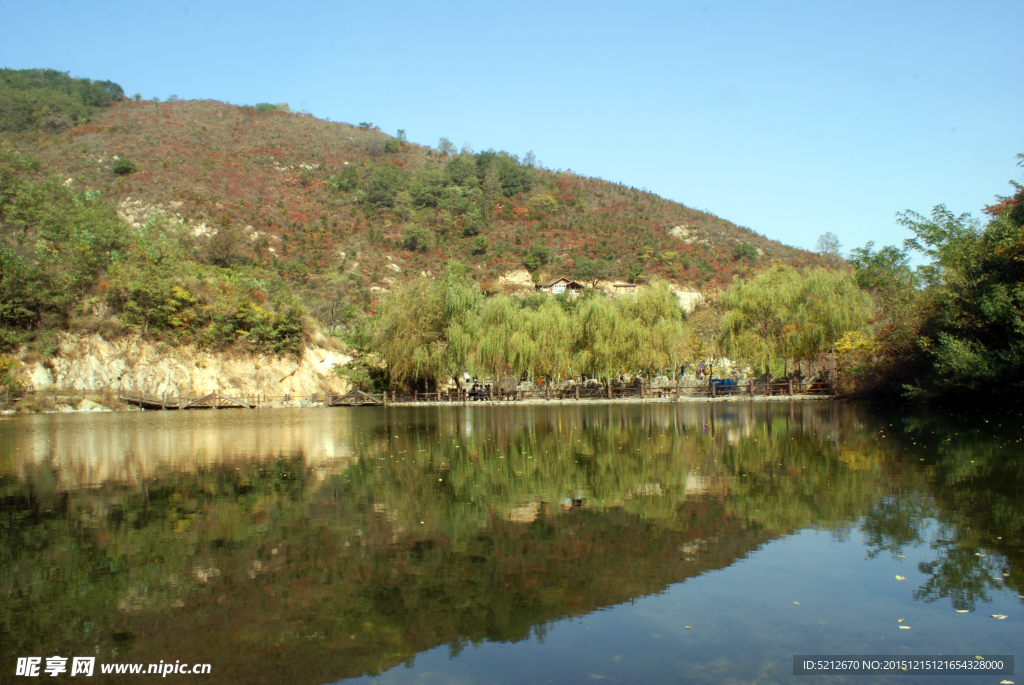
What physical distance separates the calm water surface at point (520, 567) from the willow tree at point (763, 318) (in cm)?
2442

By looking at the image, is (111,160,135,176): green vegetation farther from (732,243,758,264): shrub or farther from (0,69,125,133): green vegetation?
(732,243,758,264): shrub

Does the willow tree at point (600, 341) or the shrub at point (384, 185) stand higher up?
the shrub at point (384, 185)

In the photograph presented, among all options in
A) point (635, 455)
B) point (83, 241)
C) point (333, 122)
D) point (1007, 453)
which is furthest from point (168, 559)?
point (333, 122)

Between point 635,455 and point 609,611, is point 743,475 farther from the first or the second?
point 609,611

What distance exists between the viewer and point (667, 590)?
5277mm

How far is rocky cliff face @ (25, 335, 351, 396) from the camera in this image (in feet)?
130

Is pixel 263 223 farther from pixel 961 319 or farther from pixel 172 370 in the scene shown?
pixel 961 319

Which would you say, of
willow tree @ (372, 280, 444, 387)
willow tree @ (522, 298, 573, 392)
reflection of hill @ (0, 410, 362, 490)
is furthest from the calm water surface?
willow tree @ (372, 280, 444, 387)

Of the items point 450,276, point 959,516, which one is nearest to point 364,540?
point 959,516

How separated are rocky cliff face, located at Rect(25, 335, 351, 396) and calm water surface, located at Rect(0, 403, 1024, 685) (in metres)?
32.0

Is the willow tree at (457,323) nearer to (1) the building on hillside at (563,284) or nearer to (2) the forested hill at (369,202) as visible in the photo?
(2) the forested hill at (369,202)

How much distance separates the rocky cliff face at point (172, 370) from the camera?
130 ft

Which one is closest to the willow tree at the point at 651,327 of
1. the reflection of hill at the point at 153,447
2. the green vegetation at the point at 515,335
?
the green vegetation at the point at 515,335

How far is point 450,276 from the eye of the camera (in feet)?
138
